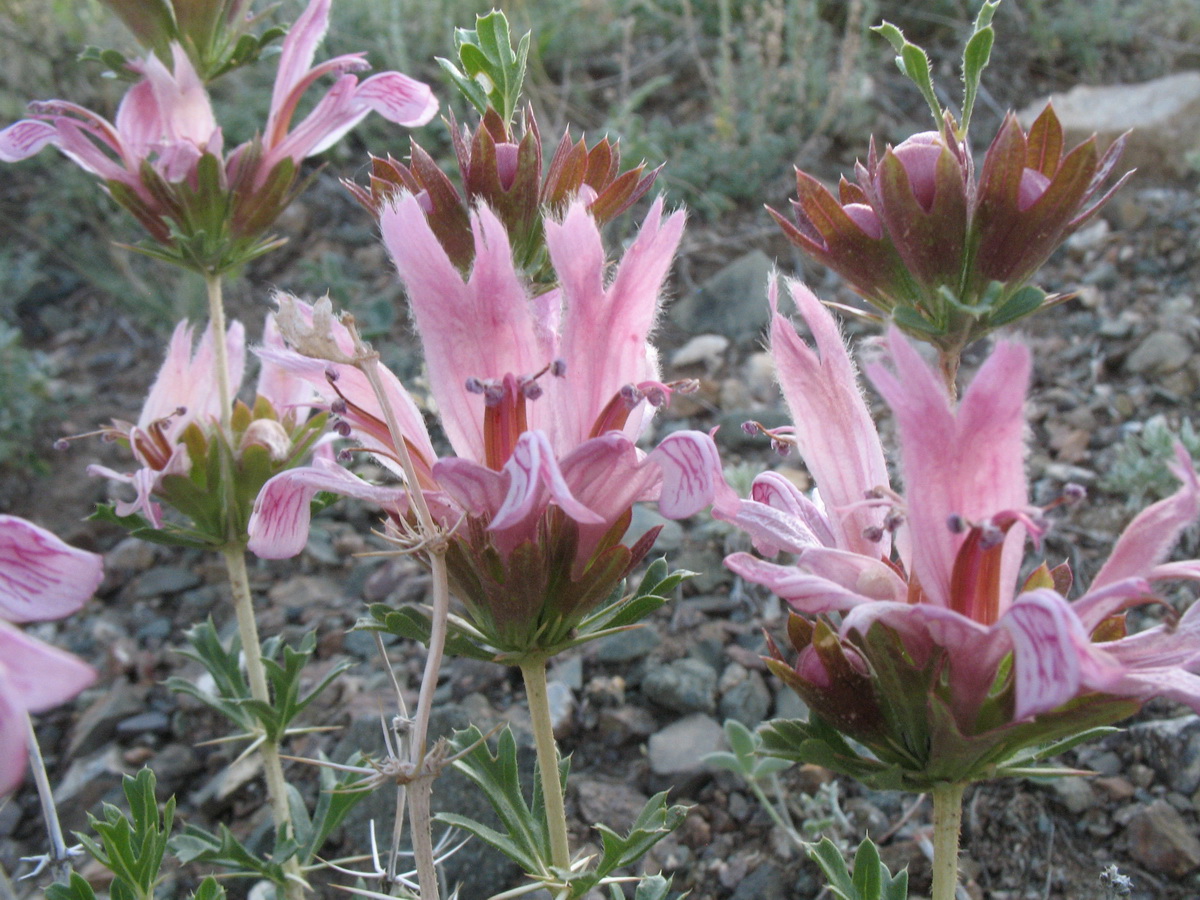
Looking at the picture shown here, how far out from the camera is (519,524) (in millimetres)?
1487

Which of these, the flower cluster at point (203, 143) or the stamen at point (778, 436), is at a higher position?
the flower cluster at point (203, 143)

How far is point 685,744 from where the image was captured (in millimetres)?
3059

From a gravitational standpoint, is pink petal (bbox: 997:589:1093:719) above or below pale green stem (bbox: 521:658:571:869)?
above

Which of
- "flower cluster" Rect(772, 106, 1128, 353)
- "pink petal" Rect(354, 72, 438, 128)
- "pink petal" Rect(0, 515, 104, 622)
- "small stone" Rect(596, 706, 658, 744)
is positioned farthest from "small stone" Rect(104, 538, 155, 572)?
"flower cluster" Rect(772, 106, 1128, 353)

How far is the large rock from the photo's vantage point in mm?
5422

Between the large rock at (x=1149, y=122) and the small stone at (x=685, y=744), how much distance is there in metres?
3.80

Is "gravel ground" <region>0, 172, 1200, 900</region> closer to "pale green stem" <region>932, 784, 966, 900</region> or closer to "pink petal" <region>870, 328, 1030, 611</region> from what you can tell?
"pink petal" <region>870, 328, 1030, 611</region>

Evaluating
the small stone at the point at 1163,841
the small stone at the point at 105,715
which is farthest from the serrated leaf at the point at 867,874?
the small stone at the point at 105,715

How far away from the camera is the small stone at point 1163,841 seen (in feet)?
7.97

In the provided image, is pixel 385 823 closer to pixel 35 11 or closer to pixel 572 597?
pixel 572 597

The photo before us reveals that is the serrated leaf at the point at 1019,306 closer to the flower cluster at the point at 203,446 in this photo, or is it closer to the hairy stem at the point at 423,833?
the hairy stem at the point at 423,833

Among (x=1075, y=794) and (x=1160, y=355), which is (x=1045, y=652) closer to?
(x=1075, y=794)

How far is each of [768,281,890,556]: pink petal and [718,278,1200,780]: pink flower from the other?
0.16ft

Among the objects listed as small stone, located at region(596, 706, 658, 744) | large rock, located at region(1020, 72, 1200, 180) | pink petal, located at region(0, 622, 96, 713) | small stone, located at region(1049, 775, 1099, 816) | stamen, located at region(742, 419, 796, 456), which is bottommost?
small stone, located at region(1049, 775, 1099, 816)
